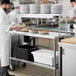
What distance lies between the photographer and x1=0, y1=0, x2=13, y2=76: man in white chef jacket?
9.28ft

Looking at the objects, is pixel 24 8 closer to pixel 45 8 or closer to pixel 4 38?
pixel 45 8

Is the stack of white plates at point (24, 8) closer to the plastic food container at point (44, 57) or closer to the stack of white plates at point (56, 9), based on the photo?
the stack of white plates at point (56, 9)

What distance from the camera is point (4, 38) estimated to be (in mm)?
2980

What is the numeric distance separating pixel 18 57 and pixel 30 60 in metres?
0.27

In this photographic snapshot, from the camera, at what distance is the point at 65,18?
9.37 ft

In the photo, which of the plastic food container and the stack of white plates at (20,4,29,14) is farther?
the stack of white plates at (20,4,29,14)

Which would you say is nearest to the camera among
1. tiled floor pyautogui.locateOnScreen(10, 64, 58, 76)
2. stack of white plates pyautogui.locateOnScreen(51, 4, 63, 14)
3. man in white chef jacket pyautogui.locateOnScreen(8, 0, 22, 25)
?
stack of white plates pyautogui.locateOnScreen(51, 4, 63, 14)

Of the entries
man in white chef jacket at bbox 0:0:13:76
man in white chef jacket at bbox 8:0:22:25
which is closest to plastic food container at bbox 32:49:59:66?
man in white chef jacket at bbox 0:0:13:76

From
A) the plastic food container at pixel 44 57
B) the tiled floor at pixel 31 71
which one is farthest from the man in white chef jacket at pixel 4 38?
the plastic food container at pixel 44 57

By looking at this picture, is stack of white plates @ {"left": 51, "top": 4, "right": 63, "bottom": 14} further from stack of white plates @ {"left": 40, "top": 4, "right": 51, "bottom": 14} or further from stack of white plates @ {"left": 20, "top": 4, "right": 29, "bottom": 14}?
stack of white plates @ {"left": 20, "top": 4, "right": 29, "bottom": 14}

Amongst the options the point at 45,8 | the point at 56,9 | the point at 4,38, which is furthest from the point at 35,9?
the point at 4,38

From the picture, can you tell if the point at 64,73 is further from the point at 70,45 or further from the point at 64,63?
the point at 70,45

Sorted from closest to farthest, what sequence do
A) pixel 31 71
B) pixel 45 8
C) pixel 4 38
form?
pixel 45 8
pixel 4 38
pixel 31 71

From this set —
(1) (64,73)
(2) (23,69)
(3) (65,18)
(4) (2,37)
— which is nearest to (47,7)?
(3) (65,18)
